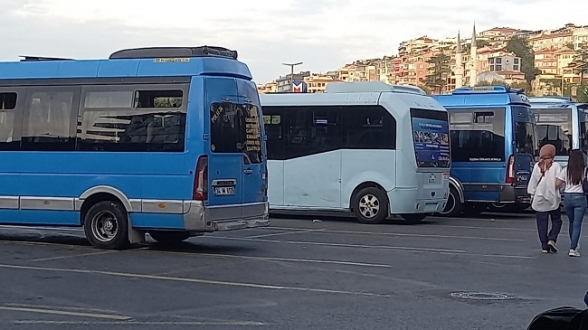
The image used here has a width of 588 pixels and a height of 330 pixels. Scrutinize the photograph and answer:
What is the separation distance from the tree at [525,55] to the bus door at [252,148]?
413 feet

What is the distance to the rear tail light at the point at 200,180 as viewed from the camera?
1339 cm

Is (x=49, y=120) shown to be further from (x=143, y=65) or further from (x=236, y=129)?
(x=236, y=129)

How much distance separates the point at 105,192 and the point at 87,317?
5543 millimetres

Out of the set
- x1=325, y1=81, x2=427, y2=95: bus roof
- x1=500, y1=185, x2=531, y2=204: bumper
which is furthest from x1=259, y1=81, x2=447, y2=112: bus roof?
x1=500, y1=185, x2=531, y2=204: bumper

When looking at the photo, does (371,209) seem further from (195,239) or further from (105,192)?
(105,192)

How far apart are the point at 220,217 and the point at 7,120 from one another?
389cm

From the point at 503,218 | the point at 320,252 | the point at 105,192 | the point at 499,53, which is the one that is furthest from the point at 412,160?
the point at 499,53

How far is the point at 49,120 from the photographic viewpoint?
573 inches

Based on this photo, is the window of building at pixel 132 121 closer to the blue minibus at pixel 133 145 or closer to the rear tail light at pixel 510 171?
the blue minibus at pixel 133 145

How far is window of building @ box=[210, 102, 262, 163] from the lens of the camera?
13.6 m

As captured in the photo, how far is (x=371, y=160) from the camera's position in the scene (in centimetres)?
2044

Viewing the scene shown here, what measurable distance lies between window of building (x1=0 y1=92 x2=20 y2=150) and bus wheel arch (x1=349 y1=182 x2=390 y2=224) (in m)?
8.20

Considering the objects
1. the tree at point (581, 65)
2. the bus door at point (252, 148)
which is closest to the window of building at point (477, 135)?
the bus door at point (252, 148)

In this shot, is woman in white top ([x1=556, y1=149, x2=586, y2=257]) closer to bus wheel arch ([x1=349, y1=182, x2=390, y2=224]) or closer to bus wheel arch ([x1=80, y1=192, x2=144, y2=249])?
bus wheel arch ([x1=349, y1=182, x2=390, y2=224])
